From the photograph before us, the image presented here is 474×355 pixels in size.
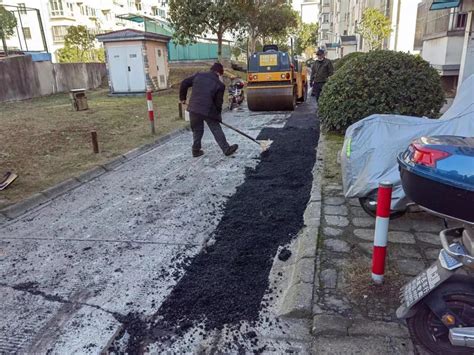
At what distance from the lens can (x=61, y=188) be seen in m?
5.51

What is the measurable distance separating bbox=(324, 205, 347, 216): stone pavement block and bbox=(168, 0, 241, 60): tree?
15890 millimetres

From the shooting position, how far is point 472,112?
11.0 ft

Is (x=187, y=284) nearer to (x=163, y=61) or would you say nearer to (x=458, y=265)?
(x=458, y=265)

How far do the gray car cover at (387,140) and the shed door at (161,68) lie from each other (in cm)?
1534

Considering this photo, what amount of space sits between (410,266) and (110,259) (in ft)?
8.57

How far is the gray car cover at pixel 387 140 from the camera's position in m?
3.44

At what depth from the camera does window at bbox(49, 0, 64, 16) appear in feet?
136

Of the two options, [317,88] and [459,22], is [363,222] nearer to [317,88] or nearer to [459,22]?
[317,88]

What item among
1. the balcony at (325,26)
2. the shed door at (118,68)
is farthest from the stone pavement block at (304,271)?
the balcony at (325,26)

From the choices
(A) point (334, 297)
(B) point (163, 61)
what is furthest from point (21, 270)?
(B) point (163, 61)

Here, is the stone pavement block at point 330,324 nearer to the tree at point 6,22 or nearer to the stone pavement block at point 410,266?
the stone pavement block at point 410,266

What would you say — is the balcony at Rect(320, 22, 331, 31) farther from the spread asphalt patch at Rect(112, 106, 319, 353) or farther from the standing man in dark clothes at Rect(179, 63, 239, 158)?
the spread asphalt patch at Rect(112, 106, 319, 353)

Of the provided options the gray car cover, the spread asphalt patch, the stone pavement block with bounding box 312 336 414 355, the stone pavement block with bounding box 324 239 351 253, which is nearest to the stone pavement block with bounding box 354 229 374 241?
the stone pavement block with bounding box 324 239 351 253

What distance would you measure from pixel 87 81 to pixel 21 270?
19020 millimetres
